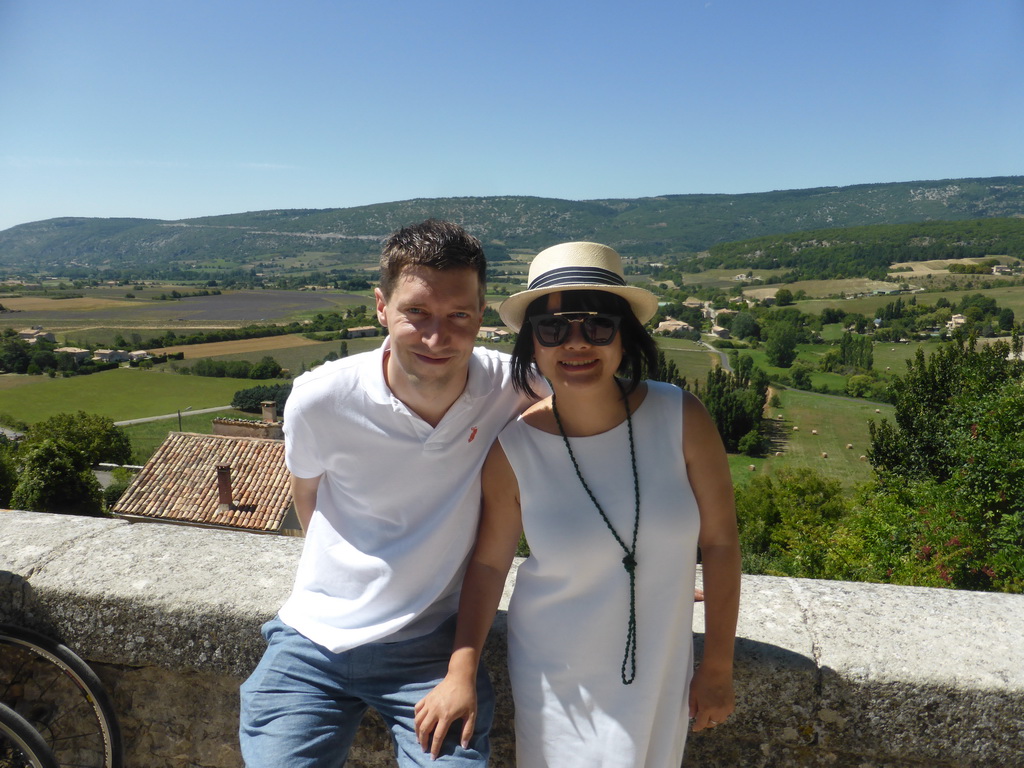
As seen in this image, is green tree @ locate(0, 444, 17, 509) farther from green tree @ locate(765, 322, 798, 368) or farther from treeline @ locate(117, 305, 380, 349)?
green tree @ locate(765, 322, 798, 368)

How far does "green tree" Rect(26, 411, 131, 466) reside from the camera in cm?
4047

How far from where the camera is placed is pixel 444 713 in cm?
156

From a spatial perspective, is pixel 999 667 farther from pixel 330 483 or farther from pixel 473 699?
pixel 330 483

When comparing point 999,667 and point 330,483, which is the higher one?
point 330,483

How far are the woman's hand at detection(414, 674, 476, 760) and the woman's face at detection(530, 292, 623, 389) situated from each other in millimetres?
687

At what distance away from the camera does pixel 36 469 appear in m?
26.7

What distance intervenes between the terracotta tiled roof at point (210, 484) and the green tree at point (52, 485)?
914 centimetres

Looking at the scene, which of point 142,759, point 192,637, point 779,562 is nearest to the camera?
point 192,637

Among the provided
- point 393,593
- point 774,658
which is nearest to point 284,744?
point 393,593

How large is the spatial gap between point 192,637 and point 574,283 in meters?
1.27

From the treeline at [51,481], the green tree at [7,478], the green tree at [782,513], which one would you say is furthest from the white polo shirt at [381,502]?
the green tree at [7,478]

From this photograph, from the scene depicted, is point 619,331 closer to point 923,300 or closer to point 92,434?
point 92,434

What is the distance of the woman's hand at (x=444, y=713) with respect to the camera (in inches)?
61.3

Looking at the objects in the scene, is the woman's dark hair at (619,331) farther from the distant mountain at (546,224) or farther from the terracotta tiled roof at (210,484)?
the distant mountain at (546,224)
